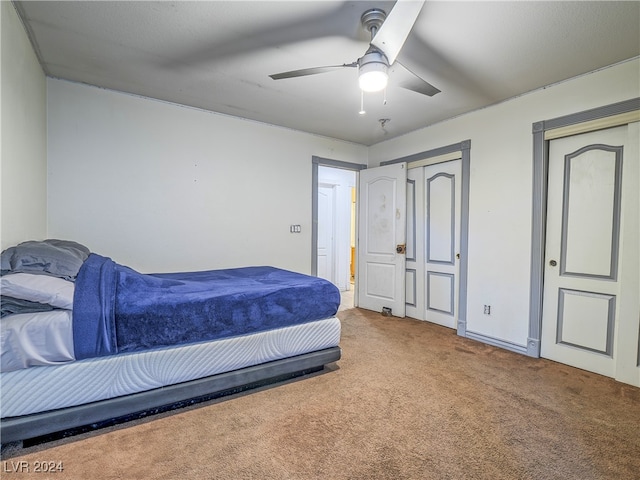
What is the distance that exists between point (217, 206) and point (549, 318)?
3.60 metres

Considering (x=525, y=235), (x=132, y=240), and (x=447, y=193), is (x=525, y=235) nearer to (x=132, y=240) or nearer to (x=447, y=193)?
(x=447, y=193)

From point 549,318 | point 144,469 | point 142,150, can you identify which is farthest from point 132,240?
point 549,318

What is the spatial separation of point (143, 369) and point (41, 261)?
849mm

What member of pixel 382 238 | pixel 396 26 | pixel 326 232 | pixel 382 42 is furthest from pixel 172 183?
pixel 326 232

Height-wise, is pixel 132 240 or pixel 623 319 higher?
pixel 132 240

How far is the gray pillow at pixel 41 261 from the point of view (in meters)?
1.69

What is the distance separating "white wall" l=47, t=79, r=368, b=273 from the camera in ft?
9.40

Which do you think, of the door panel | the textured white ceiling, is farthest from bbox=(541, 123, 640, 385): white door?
the door panel

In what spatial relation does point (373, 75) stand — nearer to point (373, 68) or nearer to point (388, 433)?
point (373, 68)

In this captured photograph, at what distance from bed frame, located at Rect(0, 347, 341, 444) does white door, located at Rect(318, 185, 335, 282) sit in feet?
12.4

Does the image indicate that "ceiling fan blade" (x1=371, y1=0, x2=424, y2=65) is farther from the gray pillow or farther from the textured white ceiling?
the gray pillow

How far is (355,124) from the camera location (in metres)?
3.92

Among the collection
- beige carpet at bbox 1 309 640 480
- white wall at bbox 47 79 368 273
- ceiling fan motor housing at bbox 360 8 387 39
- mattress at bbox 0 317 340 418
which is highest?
ceiling fan motor housing at bbox 360 8 387 39

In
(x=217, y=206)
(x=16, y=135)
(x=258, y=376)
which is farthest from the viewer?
(x=217, y=206)
